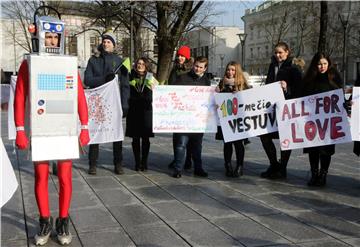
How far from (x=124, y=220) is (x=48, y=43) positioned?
6.36 ft

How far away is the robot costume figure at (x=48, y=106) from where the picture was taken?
13.6ft

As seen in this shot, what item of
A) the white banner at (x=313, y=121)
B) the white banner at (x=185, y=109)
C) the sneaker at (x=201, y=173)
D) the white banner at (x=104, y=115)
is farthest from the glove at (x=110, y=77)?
the white banner at (x=313, y=121)

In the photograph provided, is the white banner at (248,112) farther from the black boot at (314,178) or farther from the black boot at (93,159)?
the black boot at (93,159)

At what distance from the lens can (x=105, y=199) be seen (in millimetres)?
5758

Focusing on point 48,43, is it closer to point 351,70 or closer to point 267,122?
point 267,122

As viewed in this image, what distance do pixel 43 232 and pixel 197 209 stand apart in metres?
1.79

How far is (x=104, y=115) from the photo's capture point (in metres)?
7.32

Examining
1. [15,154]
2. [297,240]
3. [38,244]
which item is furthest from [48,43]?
[15,154]

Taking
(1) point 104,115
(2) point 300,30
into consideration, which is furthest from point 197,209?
(2) point 300,30

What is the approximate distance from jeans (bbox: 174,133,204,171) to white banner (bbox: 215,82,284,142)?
0.51 m

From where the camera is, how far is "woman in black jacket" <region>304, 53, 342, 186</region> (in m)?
6.40

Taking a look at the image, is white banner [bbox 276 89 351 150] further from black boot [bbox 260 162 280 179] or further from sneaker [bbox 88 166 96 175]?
sneaker [bbox 88 166 96 175]

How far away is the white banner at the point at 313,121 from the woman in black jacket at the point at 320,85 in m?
0.11

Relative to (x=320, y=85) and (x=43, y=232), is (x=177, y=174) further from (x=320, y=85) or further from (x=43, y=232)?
(x=43, y=232)
